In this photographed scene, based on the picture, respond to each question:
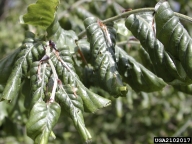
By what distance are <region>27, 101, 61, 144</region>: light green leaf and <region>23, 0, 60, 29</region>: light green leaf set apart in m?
0.45

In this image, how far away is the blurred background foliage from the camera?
251cm

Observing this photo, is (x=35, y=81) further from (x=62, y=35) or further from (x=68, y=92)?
(x=62, y=35)

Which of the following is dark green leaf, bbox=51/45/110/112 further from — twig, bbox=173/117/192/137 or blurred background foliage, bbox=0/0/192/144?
twig, bbox=173/117/192/137

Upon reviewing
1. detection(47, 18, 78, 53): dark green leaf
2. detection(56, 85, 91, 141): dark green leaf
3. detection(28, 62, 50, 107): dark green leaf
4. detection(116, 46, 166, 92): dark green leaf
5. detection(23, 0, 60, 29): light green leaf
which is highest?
detection(23, 0, 60, 29): light green leaf

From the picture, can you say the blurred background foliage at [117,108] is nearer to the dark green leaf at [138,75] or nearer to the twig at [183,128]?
the twig at [183,128]

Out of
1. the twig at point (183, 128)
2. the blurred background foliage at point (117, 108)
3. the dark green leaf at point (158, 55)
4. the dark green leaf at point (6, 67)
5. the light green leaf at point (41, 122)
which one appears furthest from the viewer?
the twig at point (183, 128)

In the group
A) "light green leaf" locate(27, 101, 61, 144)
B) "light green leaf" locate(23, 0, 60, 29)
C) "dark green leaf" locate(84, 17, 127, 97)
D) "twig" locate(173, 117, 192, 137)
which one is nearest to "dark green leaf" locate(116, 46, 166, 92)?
"dark green leaf" locate(84, 17, 127, 97)

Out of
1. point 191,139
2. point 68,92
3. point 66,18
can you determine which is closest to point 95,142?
point 191,139

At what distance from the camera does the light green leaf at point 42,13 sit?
1.32m

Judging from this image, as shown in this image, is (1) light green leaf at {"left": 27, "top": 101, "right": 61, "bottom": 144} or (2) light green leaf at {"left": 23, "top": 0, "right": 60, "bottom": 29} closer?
(1) light green leaf at {"left": 27, "top": 101, "right": 61, "bottom": 144}

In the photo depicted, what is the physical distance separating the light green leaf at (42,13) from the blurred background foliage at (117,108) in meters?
0.47

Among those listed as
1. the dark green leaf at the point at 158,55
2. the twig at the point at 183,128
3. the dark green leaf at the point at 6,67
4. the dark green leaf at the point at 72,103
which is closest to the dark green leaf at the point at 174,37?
the dark green leaf at the point at 158,55

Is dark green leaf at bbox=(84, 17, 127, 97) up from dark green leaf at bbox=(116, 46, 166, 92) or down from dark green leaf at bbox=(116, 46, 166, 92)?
up

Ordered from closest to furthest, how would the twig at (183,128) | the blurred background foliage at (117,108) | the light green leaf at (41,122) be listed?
1. the light green leaf at (41,122)
2. the blurred background foliage at (117,108)
3. the twig at (183,128)
